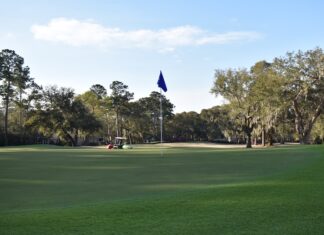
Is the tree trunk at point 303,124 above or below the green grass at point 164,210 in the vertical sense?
above

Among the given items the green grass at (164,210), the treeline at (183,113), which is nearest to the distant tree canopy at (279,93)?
the treeline at (183,113)

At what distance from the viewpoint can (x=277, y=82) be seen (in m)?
53.0

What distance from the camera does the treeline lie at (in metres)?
53.8

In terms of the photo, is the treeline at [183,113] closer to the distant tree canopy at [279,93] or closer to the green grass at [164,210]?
the distant tree canopy at [279,93]

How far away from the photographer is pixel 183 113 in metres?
101

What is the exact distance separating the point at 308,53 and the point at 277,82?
18.4 ft

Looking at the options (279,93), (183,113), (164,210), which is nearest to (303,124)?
(279,93)

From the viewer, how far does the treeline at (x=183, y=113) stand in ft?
176

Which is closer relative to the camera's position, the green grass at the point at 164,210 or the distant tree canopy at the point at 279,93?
the green grass at the point at 164,210

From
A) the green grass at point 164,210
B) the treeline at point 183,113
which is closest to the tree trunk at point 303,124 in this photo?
the treeline at point 183,113

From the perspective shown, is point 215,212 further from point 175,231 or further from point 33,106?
point 33,106

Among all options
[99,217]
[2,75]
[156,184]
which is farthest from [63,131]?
[99,217]

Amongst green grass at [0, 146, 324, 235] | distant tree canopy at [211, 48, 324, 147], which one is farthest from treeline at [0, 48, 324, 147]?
green grass at [0, 146, 324, 235]

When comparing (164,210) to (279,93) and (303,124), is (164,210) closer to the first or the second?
(279,93)
